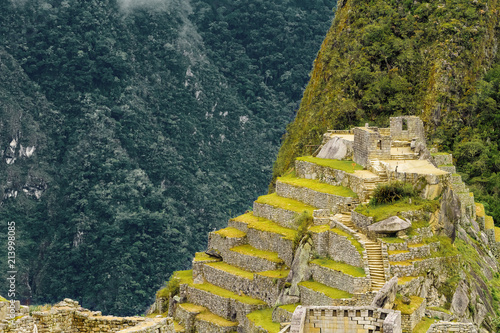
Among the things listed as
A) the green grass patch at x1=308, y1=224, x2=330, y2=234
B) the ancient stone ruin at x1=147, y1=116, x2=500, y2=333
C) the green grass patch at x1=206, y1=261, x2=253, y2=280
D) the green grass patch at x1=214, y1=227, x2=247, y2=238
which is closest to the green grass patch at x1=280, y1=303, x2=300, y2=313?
the ancient stone ruin at x1=147, y1=116, x2=500, y2=333

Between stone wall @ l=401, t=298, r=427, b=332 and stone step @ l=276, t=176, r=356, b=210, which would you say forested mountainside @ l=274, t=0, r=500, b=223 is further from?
stone wall @ l=401, t=298, r=427, b=332

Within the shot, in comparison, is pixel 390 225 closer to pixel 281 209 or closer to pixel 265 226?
pixel 281 209

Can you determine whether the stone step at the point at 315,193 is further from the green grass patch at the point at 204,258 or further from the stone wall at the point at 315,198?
the green grass patch at the point at 204,258

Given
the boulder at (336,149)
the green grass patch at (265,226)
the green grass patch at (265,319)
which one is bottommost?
the green grass patch at (265,319)

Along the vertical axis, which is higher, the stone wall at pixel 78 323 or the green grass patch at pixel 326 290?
the stone wall at pixel 78 323

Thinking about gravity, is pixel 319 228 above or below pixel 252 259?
above

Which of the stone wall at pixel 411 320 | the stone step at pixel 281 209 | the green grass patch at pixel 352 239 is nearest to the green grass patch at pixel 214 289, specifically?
the stone step at pixel 281 209

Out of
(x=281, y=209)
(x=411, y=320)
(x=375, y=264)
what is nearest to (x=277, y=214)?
(x=281, y=209)
